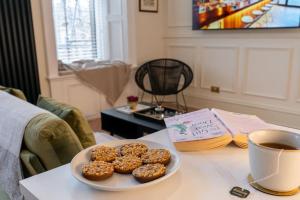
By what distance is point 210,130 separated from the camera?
38.6 inches

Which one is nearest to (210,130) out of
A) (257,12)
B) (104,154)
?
(104,154)

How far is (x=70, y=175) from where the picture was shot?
32.2 inches

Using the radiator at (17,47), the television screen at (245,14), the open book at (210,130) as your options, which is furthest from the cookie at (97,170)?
the television screen at (245,14)

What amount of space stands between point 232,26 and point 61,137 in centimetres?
294

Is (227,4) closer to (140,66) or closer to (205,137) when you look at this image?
(140,66)

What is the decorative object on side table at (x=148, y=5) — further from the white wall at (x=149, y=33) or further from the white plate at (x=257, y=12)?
the white plate at (x=257, y=12)

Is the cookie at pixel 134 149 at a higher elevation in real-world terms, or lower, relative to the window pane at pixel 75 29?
lower

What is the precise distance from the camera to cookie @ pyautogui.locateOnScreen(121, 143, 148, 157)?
888 millimetres

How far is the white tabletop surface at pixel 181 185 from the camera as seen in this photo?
0.71m

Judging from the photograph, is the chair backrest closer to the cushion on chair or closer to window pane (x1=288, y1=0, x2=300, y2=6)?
window pane (x1=288, y1=0, x2=300, y2=6)

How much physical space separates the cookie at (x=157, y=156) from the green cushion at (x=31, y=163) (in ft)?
1.63

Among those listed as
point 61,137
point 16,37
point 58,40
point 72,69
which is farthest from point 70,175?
point 58,40

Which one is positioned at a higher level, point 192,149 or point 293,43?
point 293,43

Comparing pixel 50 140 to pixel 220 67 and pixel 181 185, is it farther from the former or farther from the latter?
pixel 220 67
